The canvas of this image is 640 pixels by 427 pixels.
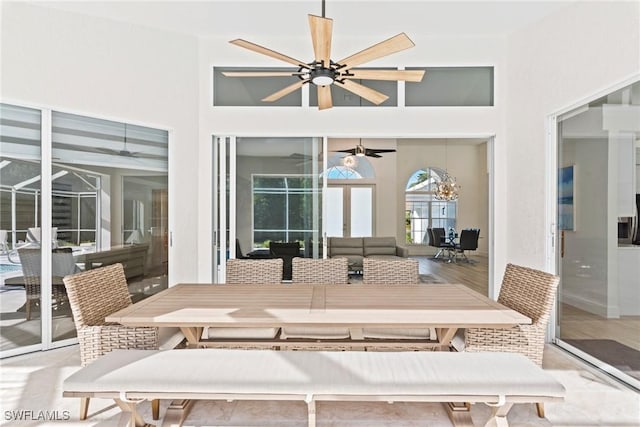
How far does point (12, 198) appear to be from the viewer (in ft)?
11.0

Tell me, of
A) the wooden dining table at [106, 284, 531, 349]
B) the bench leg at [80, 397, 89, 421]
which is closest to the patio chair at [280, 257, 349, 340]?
the wooden dining table at [106, 284, 531, 349]

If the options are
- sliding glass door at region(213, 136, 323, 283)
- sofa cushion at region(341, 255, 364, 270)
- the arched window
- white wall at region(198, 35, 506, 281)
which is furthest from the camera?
the arched window

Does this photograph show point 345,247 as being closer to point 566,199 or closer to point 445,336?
point 566,199

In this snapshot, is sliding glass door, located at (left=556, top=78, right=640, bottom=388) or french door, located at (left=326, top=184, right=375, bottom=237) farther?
french door, located at (left=326, top=184, right=375, bottom=237)

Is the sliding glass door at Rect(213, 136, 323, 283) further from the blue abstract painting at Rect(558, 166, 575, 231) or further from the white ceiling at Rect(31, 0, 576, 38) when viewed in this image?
the blue abstract painting at Rect(558, 166, 575, 231)

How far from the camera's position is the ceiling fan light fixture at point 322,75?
2488 mm

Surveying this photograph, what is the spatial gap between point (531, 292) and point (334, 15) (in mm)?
3136

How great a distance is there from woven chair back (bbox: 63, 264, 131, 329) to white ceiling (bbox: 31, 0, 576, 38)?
2594 mm

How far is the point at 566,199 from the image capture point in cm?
367

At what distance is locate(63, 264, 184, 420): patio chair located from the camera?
222cm

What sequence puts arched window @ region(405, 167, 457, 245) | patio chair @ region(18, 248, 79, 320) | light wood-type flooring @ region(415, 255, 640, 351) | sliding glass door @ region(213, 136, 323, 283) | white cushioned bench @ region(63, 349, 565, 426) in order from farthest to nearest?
1. arched window @ region(405, 167, 457, 245)
2. sliding glass door @ region(213, 136, 323, 283)
3. patio chair @ region(18, 248, 79, 320)
4. light wood-type flooring @ region(415, 255, 640, 351)
5. white cushioned bench @ region(63, 349, 565, 426)

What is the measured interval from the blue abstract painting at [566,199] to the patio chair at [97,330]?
11.8ft

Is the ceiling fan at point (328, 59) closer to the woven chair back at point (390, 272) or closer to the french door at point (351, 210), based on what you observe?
the woven chair back at point (390, 272)

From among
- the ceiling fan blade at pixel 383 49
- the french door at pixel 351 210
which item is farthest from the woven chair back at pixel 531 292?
the french door at pixel 351 210
